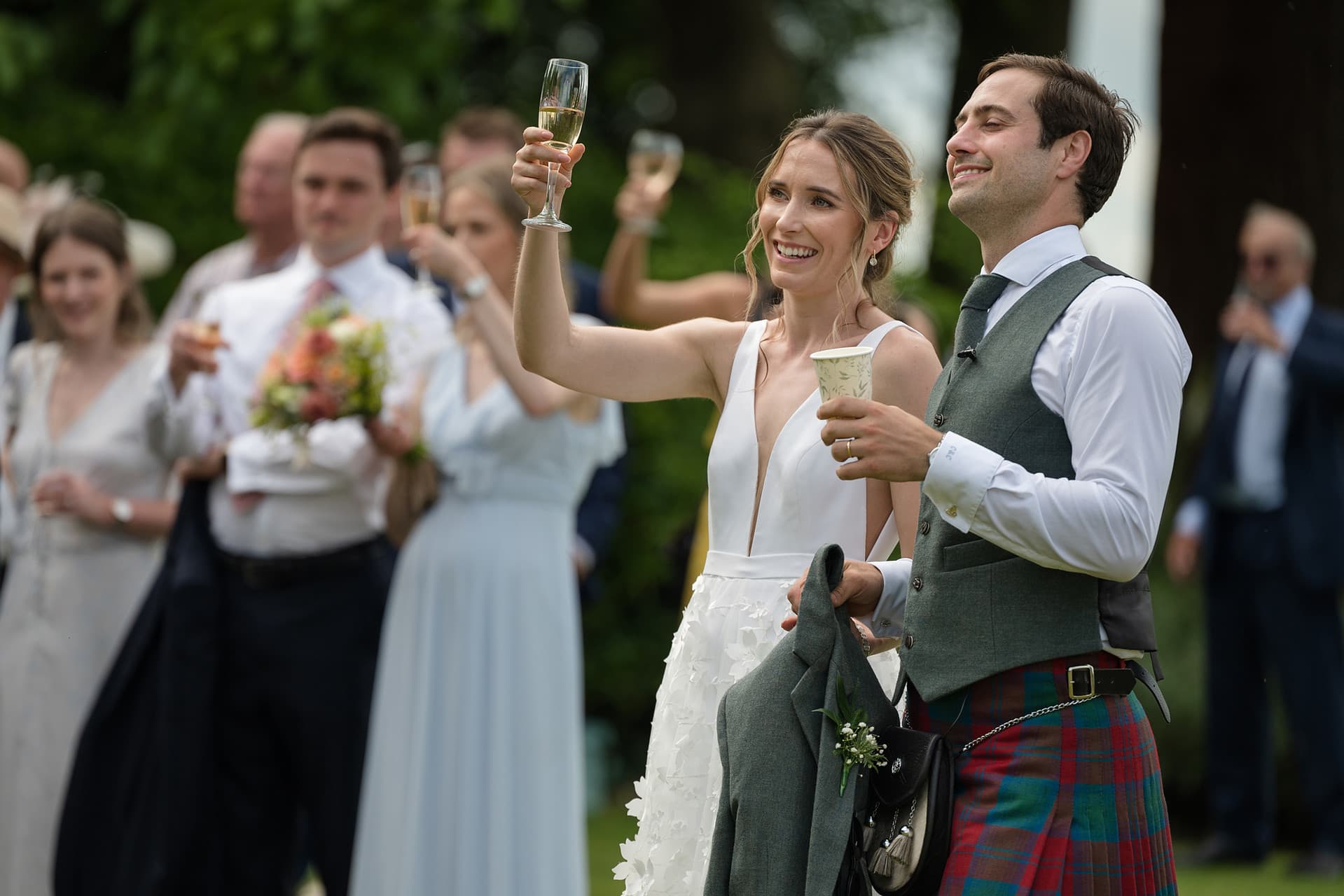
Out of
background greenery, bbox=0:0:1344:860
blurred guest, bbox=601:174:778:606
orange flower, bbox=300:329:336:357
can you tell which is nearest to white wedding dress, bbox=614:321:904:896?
orange flower, bbox=300:329:336:357

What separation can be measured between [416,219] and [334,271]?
762 mm

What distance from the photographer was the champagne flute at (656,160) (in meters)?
6.24

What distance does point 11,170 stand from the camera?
305 inches

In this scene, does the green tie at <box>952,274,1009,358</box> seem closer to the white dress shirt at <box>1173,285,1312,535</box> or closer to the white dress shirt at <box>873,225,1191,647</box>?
the white dress shirt at <box>873,225,1191,647</box>

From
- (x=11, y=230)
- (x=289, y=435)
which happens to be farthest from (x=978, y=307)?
(x=11, y=230)

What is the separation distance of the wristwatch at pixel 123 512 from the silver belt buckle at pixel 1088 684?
4.00m

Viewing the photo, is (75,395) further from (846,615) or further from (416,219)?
(846,615)

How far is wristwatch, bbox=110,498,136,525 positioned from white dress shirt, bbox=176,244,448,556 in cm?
35

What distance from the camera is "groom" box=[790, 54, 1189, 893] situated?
305 cm

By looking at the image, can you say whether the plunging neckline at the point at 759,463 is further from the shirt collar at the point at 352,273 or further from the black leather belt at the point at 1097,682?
the shirt collar at the point at 352,273

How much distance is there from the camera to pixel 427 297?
624cm

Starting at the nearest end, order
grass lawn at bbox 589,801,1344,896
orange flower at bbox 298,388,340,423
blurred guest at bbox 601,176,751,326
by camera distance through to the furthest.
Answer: orange flower at bbox 298,388,340,423
blurred guest at bbox 601,176,751,326
grass lawn at bbox 589,801,1344,896

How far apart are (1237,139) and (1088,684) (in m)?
7.67

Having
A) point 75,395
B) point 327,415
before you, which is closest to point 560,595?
point 327,415
